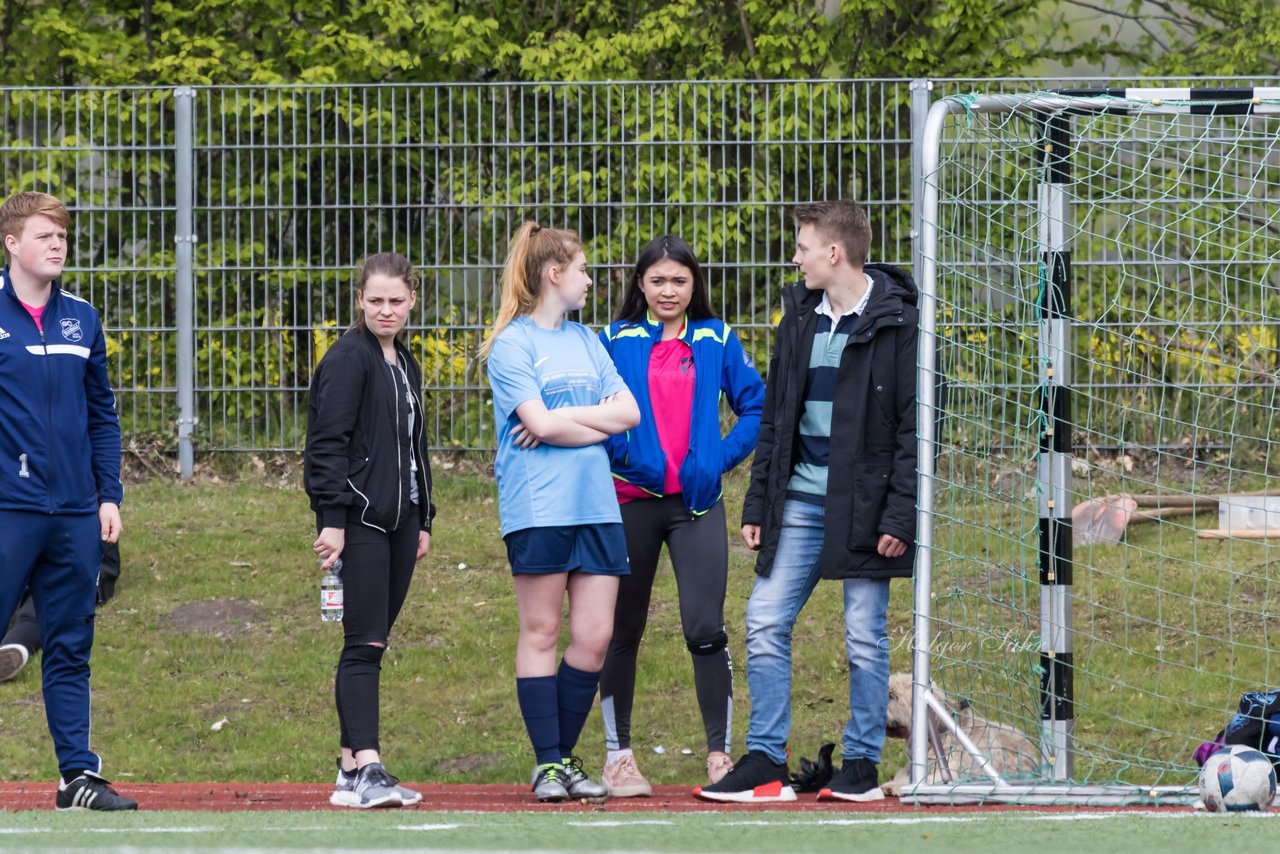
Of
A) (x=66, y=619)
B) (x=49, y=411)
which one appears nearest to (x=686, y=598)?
(x=66, y=619)

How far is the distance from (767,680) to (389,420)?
1.51 meters

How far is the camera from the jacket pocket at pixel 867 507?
5504 mm

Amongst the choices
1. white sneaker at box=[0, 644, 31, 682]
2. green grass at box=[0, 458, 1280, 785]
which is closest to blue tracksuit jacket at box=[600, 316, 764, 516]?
green grass at box=[0, 458, 1280, 785]

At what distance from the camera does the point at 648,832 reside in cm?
471

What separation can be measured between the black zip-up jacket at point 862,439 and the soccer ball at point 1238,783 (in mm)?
1111

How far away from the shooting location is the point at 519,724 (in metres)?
7.20

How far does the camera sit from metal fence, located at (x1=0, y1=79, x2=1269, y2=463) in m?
9.98

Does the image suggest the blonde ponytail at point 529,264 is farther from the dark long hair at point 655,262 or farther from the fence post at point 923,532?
the fence post at point 923,532

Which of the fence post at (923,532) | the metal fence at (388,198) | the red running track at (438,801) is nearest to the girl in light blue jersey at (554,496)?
the red running track at (438,801)

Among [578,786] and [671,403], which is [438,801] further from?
[671,403]

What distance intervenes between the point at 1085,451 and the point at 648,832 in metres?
5.39

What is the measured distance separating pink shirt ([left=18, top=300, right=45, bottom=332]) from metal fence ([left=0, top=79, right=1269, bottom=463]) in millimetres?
4572

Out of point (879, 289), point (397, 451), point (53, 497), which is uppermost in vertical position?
point (879, 289)

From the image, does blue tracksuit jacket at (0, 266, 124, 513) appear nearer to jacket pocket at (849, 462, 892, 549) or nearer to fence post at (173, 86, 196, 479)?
jacket pocket at (849, 462, 892, 549)
